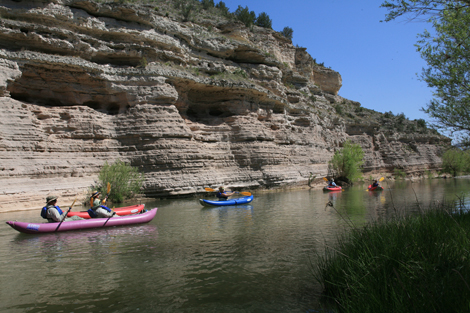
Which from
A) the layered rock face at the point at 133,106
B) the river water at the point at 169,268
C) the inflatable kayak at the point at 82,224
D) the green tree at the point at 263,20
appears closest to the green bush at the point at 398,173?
the layered rock face at the point at 133,106

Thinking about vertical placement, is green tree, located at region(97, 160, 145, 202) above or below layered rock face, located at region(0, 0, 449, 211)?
below

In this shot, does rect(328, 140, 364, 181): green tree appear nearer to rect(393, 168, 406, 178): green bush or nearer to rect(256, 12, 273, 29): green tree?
rect(393, 168, 406, 178): green bush

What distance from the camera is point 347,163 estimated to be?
37.2 metres

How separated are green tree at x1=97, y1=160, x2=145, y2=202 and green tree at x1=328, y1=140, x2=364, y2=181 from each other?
24765 mm

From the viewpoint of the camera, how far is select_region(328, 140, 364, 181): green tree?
37094mm

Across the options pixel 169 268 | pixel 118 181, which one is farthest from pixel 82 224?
pixel 118 181

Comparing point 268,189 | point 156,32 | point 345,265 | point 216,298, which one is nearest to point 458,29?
point 345,265

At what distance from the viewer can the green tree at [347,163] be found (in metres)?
37.1

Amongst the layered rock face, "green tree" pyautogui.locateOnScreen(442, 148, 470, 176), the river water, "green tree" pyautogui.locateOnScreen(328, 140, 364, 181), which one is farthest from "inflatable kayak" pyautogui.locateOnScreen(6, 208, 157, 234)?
"green tree" pyautogui.locateOnScreen(442, 148, 470, 176)

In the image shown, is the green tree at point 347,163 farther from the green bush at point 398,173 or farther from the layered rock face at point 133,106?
the green bush at point 398,173

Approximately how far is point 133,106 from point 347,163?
25229mm

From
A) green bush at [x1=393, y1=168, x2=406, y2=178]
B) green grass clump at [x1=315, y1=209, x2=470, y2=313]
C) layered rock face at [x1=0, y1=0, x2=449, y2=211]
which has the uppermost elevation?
layered rock face at [x1=0, y1=0, x2=449, y2=211]

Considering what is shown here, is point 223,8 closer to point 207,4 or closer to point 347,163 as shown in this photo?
point 207,4

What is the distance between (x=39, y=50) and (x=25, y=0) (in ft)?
12.0
